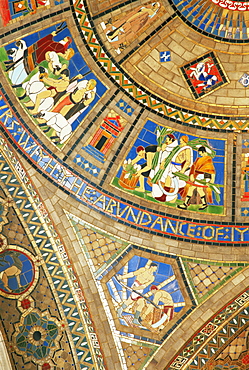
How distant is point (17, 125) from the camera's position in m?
15.7

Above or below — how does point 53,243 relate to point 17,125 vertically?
below

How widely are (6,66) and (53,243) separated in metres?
3.63

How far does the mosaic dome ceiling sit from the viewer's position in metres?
15.6

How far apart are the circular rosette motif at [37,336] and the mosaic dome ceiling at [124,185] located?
27mm

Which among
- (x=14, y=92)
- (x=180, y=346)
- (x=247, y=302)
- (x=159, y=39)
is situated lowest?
(x=180, y=346)

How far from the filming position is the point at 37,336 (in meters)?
15.6

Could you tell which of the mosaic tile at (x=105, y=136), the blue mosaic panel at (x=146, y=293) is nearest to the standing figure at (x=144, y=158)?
the mosaic tile at (x=105, y=136)

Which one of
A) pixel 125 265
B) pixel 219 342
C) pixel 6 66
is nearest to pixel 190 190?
pixel 125 265

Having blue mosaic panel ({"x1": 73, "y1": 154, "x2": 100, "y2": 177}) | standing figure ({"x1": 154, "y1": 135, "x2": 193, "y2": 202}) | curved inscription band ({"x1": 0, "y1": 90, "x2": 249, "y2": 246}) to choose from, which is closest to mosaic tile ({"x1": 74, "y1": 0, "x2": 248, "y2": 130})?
standing figure ({"x1": 154, "y1": 135, "x2": 193, "y2": 202})

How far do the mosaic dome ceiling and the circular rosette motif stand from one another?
3cm

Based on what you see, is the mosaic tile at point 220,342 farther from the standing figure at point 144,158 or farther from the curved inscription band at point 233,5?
the curved inscription band at point 233,5

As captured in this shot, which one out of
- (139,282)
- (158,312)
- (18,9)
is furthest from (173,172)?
(18,9)

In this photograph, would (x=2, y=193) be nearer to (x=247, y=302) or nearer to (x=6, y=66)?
(x=6, y=66)

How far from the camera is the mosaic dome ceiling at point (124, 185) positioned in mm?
15633
